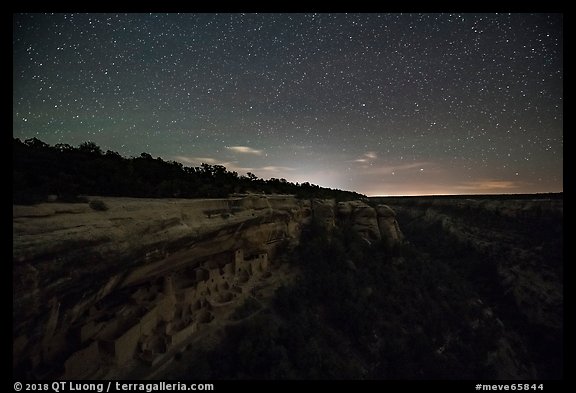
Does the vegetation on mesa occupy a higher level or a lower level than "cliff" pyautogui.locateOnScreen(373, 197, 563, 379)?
higher

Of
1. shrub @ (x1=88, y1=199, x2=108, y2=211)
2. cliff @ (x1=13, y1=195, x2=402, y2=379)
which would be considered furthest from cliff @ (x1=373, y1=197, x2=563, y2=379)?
shrub @ (x1=88, y1=199, x2=108, y2=211)

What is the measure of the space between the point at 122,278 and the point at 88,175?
4.32 metres

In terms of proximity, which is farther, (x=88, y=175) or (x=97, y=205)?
(x=88, y=175)

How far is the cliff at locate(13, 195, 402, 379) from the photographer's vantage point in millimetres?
5180

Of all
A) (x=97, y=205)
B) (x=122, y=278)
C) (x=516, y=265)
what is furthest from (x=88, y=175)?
(x=516, y=265)

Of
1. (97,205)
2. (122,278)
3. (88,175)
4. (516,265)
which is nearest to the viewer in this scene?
(97,205)

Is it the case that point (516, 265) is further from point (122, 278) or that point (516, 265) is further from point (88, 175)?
point (88, 175)

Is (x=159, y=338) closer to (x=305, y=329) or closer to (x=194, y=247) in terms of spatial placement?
(x=194, y=247)

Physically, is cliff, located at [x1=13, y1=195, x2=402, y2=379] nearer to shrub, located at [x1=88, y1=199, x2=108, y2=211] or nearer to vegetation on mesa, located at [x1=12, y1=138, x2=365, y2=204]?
shrub, located at [x1=88, y1=199, x2=108, y2=211]

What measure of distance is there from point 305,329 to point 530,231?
2904 cm

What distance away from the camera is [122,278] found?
24.0 ft

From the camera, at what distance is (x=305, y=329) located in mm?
12523

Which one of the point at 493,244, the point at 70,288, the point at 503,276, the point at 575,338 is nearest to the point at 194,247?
the point at 70,288

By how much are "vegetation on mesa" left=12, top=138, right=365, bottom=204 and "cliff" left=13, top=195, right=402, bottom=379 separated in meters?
0.94
